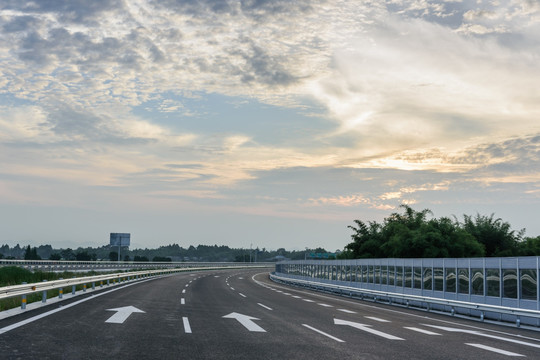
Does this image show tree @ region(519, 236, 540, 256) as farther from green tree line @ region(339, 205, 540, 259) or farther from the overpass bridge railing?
the overpass bridge railing

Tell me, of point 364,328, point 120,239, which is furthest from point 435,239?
point 120,239

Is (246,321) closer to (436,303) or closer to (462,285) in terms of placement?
(436,303)

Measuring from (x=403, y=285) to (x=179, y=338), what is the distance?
2635 centimetres

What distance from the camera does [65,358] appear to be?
9.67 metres

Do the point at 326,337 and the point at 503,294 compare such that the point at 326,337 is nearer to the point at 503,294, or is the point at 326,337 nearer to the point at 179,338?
the point at 179,338

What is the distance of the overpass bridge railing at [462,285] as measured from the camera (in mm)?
23219

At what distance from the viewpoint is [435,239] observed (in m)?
65.9

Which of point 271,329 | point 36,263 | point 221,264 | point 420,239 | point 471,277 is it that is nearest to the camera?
point 271,329

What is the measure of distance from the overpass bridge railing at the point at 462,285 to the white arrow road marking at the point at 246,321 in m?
10.4

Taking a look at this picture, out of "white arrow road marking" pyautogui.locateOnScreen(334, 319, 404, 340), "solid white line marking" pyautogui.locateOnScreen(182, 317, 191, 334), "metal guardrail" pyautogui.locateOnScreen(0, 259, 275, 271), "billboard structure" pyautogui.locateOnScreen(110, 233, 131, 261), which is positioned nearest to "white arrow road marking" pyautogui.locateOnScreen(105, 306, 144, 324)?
"solid white line marking" pyautogui.locateOnScreen(182, 317, 191, 334)

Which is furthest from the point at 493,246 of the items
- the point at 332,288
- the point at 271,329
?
the point at 271,329

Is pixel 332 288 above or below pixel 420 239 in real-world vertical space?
below

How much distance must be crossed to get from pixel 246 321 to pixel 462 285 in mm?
16114

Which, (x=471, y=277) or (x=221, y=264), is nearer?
(x=471, y=277)
